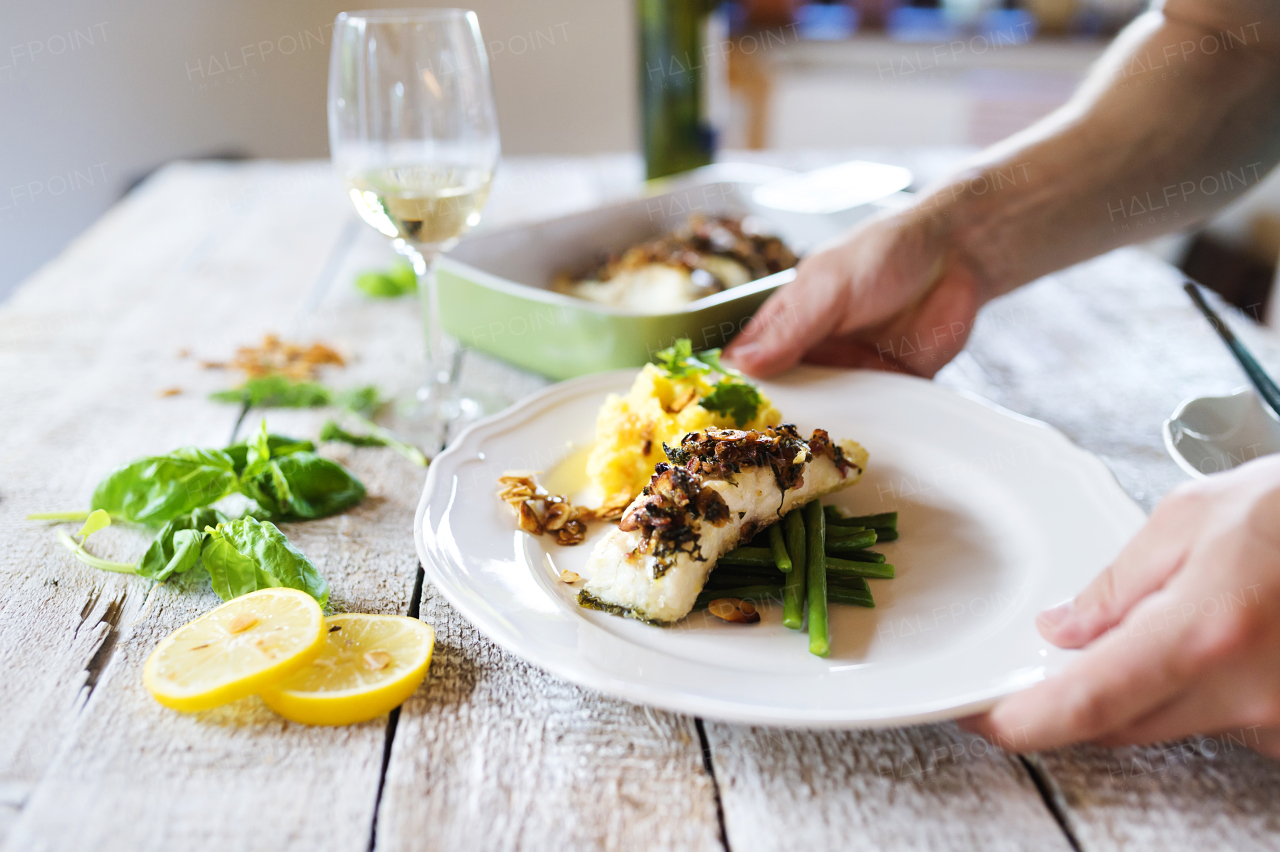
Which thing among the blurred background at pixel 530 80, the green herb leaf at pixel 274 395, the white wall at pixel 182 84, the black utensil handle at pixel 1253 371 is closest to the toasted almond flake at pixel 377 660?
the green herb leaf at pixel 274 395

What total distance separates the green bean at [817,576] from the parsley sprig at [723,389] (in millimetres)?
198

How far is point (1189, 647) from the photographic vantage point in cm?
88

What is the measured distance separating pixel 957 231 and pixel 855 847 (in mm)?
1386

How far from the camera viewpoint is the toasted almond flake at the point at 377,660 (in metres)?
1.06

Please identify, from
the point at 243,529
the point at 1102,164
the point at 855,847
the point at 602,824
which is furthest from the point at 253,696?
the point at 1102,164

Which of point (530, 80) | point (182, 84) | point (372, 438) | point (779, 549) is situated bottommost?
point (530, 80)

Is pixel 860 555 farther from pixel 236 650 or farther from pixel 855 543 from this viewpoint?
pixel 236 650

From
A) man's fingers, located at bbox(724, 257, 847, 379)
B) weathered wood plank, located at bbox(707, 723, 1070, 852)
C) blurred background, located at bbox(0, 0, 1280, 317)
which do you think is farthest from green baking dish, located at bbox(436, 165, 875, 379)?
blurred background, located at bbox(0, 0, 1280, 317)

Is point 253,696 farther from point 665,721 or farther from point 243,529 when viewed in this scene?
point 665,721

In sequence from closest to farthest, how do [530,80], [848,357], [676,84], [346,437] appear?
1. [346,437]
2. [848,357]
3. [676,84]
4. [530,80]

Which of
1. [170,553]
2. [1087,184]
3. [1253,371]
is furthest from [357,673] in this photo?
[1087,184]

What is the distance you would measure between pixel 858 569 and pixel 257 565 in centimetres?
78

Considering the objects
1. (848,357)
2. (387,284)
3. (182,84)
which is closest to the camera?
(848,357)

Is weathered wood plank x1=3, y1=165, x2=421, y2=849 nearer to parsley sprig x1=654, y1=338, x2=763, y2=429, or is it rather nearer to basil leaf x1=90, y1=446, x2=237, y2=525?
basil leaf x1=90, y1=446, x2=237, y2=525
